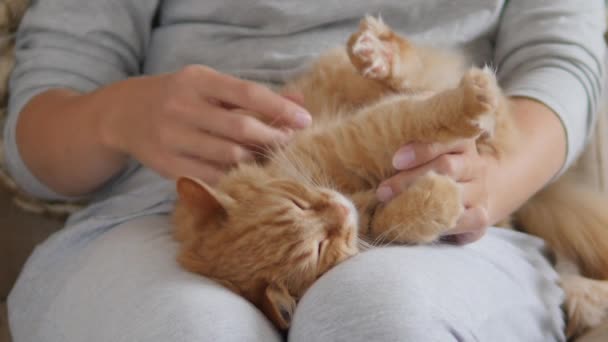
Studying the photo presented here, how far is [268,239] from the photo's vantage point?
2.80ft

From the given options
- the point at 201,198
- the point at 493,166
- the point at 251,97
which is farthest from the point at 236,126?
the point at 493,166

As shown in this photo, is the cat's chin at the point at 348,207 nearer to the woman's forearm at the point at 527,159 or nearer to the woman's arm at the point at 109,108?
the woman's arm at the point at 109,108

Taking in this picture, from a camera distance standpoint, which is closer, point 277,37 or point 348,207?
point 348,207

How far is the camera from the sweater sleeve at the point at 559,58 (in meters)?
1.14

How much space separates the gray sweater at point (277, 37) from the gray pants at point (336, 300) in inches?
16.0

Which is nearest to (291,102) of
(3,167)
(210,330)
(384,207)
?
(384,207)

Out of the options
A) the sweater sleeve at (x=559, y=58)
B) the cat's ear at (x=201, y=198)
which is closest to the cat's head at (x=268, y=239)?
the cat's ear at (x=201, y=198)

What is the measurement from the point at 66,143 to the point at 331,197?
57 cm

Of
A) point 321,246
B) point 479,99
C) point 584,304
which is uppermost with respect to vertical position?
point 479,99

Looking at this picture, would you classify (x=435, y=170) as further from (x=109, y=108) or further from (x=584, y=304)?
(x=109, y=108)

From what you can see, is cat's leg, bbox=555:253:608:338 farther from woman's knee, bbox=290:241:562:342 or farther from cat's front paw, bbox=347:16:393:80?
cat's front paw, bbox=347:16:393:80

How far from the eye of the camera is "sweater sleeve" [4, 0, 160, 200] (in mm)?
1202

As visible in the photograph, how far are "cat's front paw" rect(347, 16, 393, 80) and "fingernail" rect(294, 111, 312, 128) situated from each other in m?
0.14

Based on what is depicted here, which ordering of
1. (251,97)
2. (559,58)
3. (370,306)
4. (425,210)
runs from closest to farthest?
(370,306) < (425,210) < (251,97) < (559,58)
